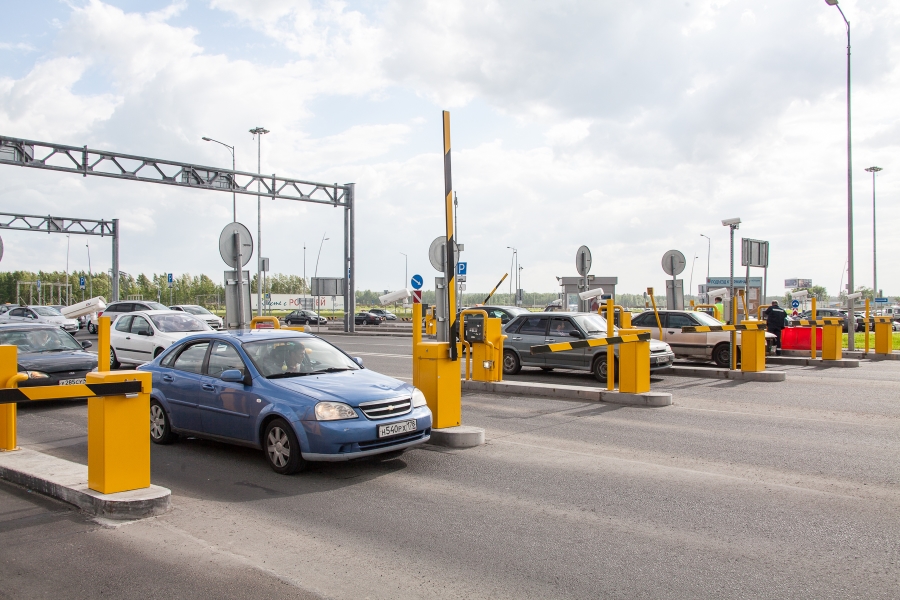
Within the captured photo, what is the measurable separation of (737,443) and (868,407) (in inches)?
168

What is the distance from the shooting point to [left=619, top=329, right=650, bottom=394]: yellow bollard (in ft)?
38.9

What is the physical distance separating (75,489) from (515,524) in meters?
3.63

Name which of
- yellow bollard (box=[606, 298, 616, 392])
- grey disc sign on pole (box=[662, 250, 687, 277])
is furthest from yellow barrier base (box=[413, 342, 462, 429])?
grey disc sign on pole (box=[662, 250, 687, 277])

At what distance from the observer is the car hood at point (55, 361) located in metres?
12.4

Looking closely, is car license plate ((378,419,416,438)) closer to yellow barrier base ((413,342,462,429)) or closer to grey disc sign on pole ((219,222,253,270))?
yellow barrier base ((413,342,462,429))

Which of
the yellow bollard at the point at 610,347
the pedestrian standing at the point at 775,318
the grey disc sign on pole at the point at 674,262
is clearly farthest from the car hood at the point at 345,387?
the pedestrian standing at the point at 775,318

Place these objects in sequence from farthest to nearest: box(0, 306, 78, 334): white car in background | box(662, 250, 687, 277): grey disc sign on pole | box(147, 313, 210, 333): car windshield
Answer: box(0, 306, 78, 334): white car in background < box(147, 313, 210, 333): car windshield < box(662, 250, 687, 277): grey disc sign on pole

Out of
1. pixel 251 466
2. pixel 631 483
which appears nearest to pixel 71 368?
pixel 251 466

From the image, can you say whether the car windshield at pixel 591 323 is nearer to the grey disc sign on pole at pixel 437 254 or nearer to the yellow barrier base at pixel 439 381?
the grey disc sign on pole at pixel 437 254

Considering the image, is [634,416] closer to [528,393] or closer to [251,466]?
[528,393]

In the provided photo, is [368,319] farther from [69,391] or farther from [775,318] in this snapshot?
[69,391]

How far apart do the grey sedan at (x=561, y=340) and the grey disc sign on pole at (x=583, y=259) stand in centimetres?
129

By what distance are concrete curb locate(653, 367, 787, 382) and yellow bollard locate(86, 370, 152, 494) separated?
12.4 metres

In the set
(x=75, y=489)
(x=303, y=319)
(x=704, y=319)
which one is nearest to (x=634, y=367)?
(x=704, y=319)
